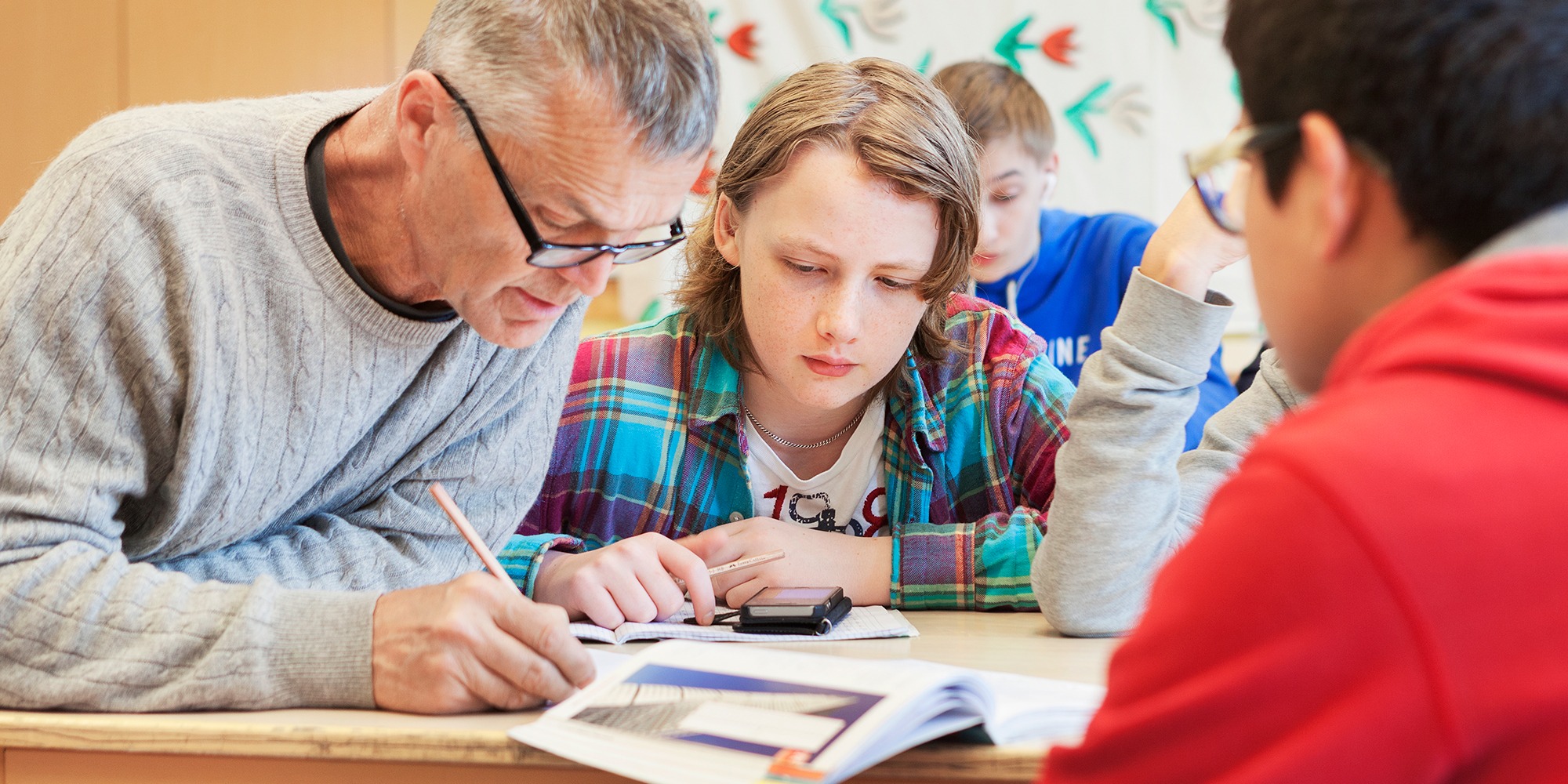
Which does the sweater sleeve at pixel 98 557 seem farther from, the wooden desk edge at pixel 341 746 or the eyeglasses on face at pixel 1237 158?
the eyeglasses on face at pixel 1237 158

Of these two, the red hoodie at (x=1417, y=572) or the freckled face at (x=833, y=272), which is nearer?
the red hoodie at (x=1417, y=572)

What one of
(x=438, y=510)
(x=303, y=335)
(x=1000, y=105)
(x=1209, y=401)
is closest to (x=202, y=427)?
(x=303, y=335)

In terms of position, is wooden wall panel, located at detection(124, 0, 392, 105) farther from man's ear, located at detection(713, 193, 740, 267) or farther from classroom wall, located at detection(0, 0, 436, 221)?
man's ear, located at detection(713, 193, 740, 267)

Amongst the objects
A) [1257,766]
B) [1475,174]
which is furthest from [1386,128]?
[1257,766]

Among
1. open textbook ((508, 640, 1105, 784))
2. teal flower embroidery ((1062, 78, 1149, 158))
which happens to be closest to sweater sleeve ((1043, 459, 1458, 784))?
open textbook ((508, 640, 1105, 784))

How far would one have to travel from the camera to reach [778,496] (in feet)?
5.09

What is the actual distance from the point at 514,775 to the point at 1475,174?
2.24 ft

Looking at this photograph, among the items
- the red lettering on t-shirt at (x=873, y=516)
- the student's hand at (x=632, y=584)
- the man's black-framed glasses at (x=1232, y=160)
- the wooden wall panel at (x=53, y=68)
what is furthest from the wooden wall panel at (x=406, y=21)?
the man's black-framed glasses at (x=1232, y=160)

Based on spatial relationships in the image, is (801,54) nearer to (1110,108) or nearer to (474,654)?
(1110,108)

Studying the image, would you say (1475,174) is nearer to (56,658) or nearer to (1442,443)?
(1442,443)

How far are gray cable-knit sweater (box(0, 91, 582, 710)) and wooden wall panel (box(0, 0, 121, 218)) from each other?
226cm

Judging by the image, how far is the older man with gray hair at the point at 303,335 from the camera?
902 mm

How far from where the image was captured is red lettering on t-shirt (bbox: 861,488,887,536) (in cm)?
154

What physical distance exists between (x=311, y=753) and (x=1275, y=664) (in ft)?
2.16
